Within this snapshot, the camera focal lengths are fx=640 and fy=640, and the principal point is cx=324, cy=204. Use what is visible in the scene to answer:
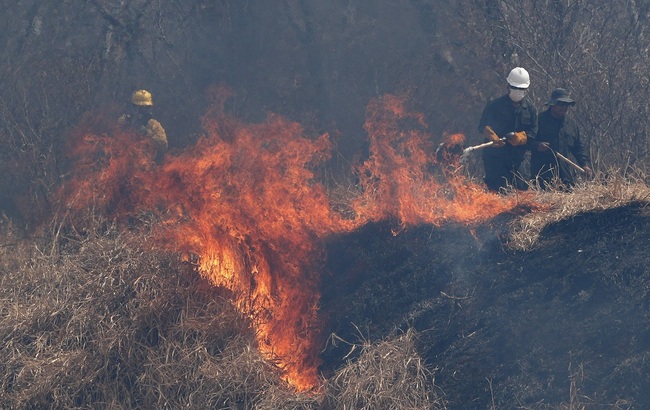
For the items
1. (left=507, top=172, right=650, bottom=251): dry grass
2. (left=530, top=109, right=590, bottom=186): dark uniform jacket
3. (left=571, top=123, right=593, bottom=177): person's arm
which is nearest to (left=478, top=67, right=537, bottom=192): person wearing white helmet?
(left=530, top=109, right=590, bottom=186): dark uniform jacket

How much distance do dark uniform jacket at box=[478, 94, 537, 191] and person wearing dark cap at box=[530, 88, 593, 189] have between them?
0.14 metres

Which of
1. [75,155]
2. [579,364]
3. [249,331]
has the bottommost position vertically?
[75,155]

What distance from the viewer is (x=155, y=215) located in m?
7.71

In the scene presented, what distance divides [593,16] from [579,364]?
681 centimetres

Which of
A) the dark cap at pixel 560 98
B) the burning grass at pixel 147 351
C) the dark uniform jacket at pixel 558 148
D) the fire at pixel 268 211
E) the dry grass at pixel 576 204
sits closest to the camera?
the burning grass at pixel 147 351

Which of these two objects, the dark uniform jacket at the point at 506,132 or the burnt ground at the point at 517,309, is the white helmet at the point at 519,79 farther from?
the burnt ground at the point at 517,309

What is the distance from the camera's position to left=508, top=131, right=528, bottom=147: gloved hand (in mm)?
7309

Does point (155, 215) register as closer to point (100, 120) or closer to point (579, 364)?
point (100, 120)

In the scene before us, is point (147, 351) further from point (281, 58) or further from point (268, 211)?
point (281, 58)

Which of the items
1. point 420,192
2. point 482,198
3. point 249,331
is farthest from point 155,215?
point 482,198

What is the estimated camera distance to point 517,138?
732cm

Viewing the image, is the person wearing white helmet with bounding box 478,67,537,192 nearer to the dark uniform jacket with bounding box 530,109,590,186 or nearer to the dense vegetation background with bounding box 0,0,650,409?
the dark uniform jacket with bounding box 530,109,590,186

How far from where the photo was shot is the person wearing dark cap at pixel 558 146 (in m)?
7.53

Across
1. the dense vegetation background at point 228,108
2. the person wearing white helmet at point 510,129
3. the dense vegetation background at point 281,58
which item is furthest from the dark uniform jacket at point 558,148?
the dense vegetation background at point 281,58
